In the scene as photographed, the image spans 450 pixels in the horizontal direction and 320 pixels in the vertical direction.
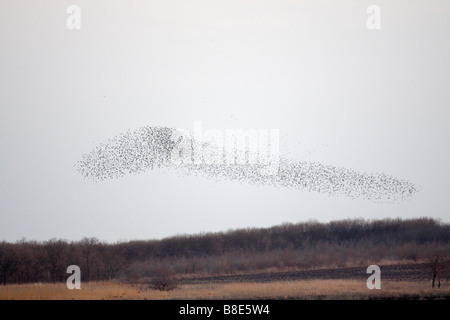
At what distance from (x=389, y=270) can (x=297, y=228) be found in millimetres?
21911

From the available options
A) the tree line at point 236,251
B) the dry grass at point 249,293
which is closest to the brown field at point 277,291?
the dry grass at point 249,293

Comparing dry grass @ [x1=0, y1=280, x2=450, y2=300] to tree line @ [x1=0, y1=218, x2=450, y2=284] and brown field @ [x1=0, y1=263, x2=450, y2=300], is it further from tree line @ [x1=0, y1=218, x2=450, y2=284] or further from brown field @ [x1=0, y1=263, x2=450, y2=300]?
tree line @ [x1=0, y1=218, x2=450, y2=284]

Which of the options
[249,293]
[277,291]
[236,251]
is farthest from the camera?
[236,251]

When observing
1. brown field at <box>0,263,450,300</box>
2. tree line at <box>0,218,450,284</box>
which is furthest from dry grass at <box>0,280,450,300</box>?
tree line at <box>0,218,450,284</box>

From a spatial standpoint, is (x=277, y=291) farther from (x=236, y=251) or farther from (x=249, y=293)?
(x=236, y=251)

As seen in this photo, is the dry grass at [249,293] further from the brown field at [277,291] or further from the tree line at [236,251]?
the tree line at [236,251]

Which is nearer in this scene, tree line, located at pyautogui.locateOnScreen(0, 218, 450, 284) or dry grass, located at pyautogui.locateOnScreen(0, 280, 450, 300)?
dry grass, located at pyautogui.locateOnScreen(0, 280, 450, 300)

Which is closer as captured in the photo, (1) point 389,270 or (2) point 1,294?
(2) point 1,294

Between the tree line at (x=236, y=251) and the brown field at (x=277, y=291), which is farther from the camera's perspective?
the tree line at (x=236, y=251)

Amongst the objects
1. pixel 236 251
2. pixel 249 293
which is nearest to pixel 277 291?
pixel 249 293
